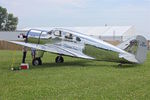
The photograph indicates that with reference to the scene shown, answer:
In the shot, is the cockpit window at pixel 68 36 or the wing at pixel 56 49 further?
the cockpit window at pixel 68 36

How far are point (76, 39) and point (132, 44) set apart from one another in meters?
2.80

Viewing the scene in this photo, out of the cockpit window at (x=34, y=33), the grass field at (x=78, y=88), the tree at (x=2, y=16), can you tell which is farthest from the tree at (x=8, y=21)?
the grass field at (x=78, y=88)

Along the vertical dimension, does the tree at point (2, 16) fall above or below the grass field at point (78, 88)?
above

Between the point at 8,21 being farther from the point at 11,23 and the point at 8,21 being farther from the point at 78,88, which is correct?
the point at 78,88

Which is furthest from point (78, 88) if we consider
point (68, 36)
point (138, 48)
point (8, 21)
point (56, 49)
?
point (8, 21)

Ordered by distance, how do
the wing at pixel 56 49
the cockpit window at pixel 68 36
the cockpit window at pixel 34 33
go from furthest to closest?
the cockpit window at pixel 34 33, the cockpit window at pixel 68 36, the wing at pixel 56 49

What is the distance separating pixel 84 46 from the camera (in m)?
14.6

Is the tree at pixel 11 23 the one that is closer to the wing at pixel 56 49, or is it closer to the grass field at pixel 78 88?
the wing at pixel 56 49

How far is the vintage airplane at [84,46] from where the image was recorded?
13773 millimetres

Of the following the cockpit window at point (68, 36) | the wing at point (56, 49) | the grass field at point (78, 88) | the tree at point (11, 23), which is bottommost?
the grass field at point (78, 88)

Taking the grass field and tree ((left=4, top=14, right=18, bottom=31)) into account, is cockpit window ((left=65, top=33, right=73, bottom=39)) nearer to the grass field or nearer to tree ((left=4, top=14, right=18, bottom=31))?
the grass field

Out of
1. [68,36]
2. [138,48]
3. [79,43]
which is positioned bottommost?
[138,48]

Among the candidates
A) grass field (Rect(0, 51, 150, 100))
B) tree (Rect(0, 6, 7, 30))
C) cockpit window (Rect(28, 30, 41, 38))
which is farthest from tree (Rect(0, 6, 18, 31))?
grass field (Rect(0, 51, 150, 100))

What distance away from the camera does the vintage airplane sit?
13.8 m
